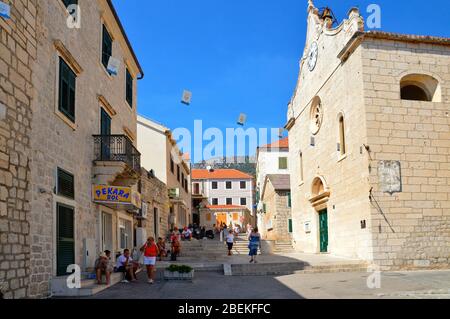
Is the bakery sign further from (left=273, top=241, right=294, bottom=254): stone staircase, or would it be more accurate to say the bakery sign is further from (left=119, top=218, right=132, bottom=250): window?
(left=273, top=241, right=294, bottom=254): stone staircase

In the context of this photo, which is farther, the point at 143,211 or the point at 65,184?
the point at 143,211

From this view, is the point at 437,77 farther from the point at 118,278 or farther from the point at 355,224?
the point at 118,278

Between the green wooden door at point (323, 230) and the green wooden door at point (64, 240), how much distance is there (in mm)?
14030

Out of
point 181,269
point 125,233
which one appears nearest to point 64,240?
point 181,269

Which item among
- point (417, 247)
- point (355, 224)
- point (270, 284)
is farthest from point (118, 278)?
point (417, 247)

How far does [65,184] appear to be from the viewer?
12.6 m

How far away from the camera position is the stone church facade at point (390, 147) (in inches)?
701

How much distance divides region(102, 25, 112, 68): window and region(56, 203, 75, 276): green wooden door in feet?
20.9

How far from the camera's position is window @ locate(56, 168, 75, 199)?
1210cm

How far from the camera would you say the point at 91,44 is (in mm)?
15367

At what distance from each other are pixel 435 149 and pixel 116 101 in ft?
40.1

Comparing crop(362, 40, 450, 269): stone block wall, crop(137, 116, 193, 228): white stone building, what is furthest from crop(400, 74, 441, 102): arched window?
crop(137, 116, 193, 228): white stone building

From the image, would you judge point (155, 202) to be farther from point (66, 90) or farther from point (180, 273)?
point (66, 90)

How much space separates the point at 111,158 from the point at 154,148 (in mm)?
14484
